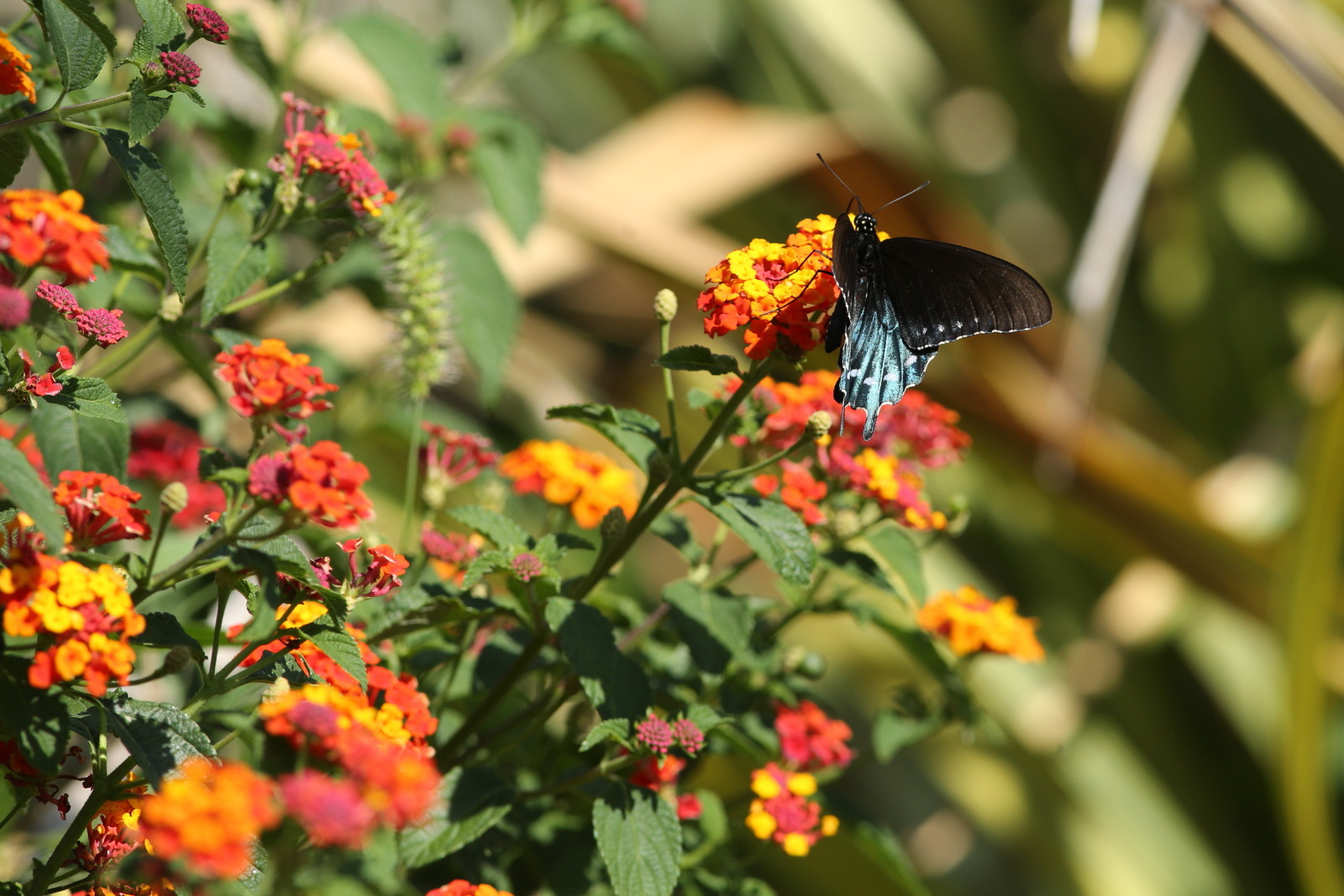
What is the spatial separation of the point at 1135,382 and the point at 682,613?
9.09ft

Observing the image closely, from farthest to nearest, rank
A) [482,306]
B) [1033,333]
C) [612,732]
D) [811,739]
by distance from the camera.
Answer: [1033,333] → [482,306] → [811,739] → [612,732]

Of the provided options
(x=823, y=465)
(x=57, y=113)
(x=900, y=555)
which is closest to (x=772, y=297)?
(x=823, y=465)

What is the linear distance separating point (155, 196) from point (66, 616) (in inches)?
12.4

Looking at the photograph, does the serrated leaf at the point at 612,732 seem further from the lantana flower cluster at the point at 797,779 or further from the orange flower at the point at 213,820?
the orange flower at the point at 213,820

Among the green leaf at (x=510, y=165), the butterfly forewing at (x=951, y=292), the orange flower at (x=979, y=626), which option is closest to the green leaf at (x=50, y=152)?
the green leaf at (x=510, y=165)

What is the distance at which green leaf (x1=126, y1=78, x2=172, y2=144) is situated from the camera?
0.76 meters

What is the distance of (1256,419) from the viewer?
3.18 m

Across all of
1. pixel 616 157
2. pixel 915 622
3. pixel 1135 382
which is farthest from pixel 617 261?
pixel 1135 382

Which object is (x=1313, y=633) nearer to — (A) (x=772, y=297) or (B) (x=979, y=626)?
(B) (x=979, y=626)

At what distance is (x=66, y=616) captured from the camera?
24.8 inches

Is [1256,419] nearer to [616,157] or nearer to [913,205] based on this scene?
[913,205]

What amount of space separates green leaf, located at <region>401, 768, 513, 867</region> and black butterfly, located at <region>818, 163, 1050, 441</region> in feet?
1.50

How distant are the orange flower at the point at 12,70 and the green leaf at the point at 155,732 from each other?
1.37 ft

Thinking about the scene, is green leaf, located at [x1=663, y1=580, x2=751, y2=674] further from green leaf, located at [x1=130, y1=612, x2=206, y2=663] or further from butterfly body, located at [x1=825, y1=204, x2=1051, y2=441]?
green leaf, located at [x1=130, y1=612, x2=206, y2=663]
